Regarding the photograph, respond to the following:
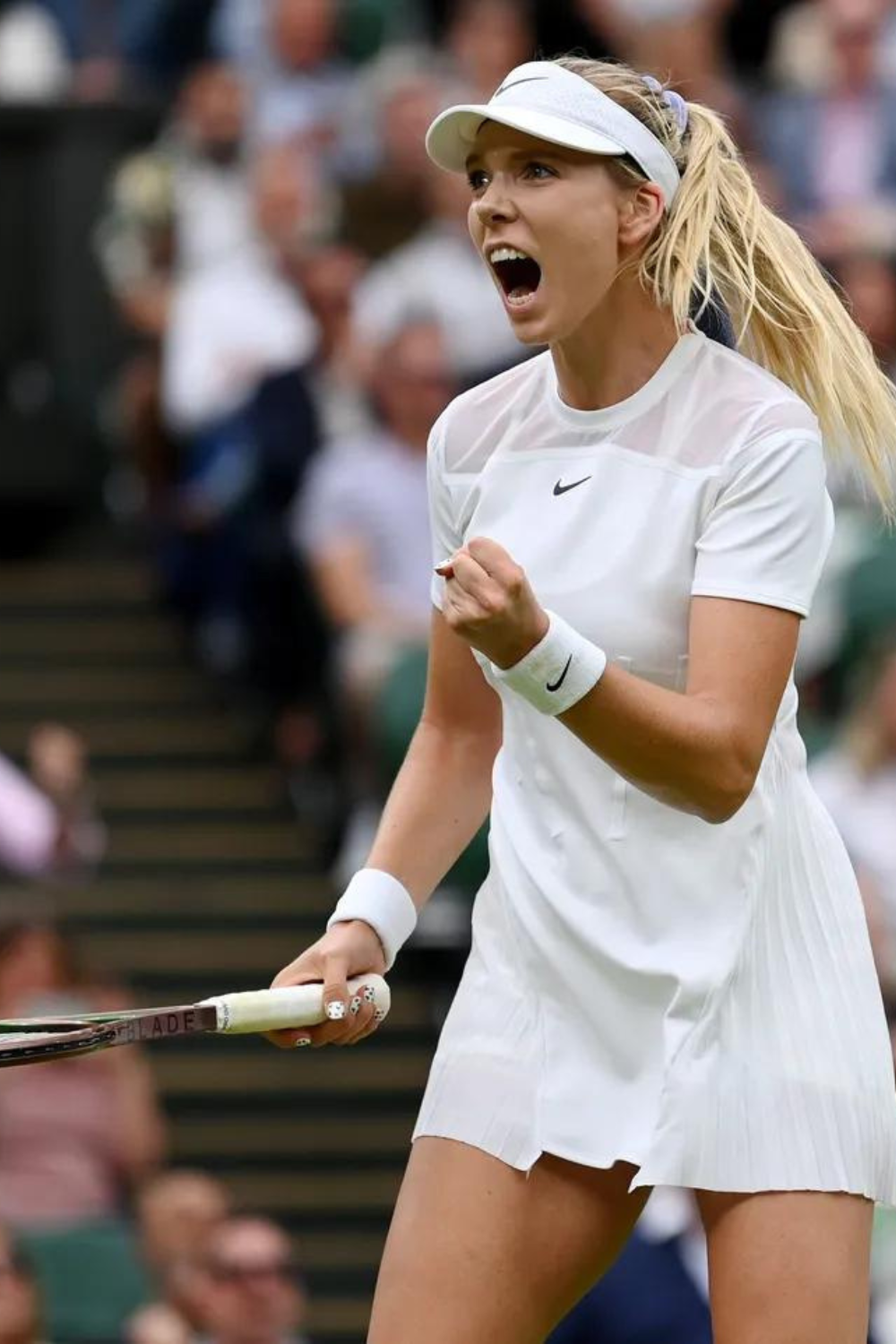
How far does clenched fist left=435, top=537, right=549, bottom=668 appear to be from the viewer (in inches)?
119

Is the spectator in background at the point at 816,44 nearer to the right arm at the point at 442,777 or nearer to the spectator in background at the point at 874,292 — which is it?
the spectator in background at the point at 874,292

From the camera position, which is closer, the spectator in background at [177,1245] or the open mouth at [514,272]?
the open mouth at [514,272]

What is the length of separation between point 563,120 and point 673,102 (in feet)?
0.71

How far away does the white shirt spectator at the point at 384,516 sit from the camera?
319 inches

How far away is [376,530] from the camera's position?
320 inches

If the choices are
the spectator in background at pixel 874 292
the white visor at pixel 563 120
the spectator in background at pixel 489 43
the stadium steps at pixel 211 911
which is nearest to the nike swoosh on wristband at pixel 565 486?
the white visor at pixel 563 120

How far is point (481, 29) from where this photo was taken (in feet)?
31.8

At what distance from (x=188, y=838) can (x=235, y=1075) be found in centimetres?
86

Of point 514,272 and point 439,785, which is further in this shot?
point 439,785

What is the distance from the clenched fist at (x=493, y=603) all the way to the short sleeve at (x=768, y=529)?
27cm

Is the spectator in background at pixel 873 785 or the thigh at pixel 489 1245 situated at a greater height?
the spectator in background at pixel 873 785

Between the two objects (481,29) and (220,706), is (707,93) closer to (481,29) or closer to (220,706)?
(481,29)

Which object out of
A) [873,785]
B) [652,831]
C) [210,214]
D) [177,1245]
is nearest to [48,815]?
[177,1245]

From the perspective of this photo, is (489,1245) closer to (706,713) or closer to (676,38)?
(706,713)
